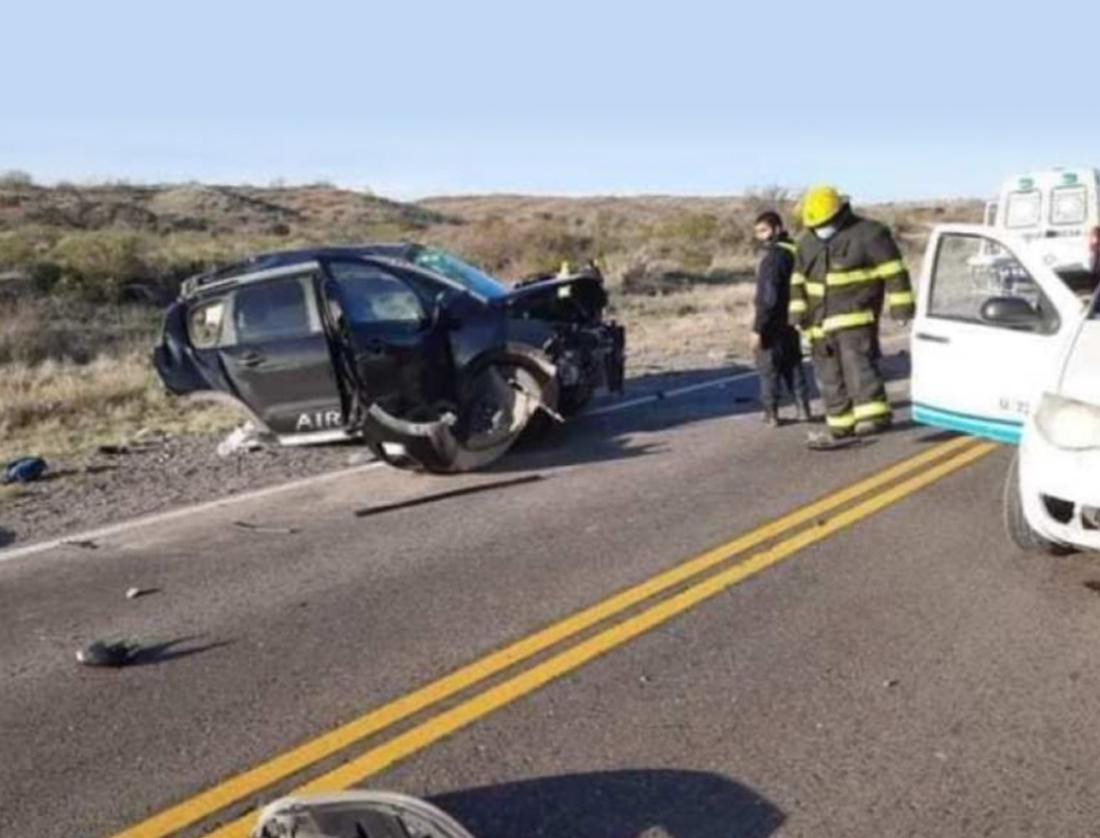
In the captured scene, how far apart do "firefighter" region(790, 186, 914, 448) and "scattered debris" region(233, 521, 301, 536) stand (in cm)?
370

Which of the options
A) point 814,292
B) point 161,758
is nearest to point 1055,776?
point 161,758

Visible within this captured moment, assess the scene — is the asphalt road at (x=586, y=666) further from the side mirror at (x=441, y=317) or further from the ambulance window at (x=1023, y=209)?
the ambulance window at (x=1023, y=209)

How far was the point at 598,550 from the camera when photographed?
22.4 feet

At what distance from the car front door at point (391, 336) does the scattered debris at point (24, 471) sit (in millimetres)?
2527

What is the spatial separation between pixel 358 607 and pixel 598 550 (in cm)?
136

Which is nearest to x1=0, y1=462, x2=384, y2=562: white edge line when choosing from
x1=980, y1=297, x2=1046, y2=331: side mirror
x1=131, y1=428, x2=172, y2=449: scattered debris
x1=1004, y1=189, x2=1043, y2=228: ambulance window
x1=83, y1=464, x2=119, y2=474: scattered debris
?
x1=83, y1=464, x2=119, y2=474: scattered debris

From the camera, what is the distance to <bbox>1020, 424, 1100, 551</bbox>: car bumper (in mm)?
5340

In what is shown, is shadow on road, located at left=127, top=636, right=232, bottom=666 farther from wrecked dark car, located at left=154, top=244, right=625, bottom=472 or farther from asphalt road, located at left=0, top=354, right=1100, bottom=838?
wrecked dark car, located at left=154, top=244, right=625, bottom=472

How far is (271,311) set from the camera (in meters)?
9.86

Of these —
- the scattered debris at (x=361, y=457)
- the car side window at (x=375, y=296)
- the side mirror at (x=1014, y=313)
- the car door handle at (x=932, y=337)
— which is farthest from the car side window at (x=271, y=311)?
the side mirror at (x=1014, y=313)

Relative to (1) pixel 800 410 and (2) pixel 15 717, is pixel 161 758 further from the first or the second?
(1) pixel 800 410

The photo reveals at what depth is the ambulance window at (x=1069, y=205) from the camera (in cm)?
1956

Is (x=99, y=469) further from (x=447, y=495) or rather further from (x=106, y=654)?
(x=106, y=654)

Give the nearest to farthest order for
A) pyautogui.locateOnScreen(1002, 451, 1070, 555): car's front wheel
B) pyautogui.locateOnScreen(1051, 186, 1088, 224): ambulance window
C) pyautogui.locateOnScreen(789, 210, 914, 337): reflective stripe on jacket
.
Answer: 1. pyautogui.locateOnScreen(1002, 451, 1070, 555): car's front wheel
2. pyautogui.locateOnScreen(789, 210, 914, 337): reflective stripe on jacket
3. pyautogui.locateOnScreen(1051, 186, 1088, 224): ambulance window
